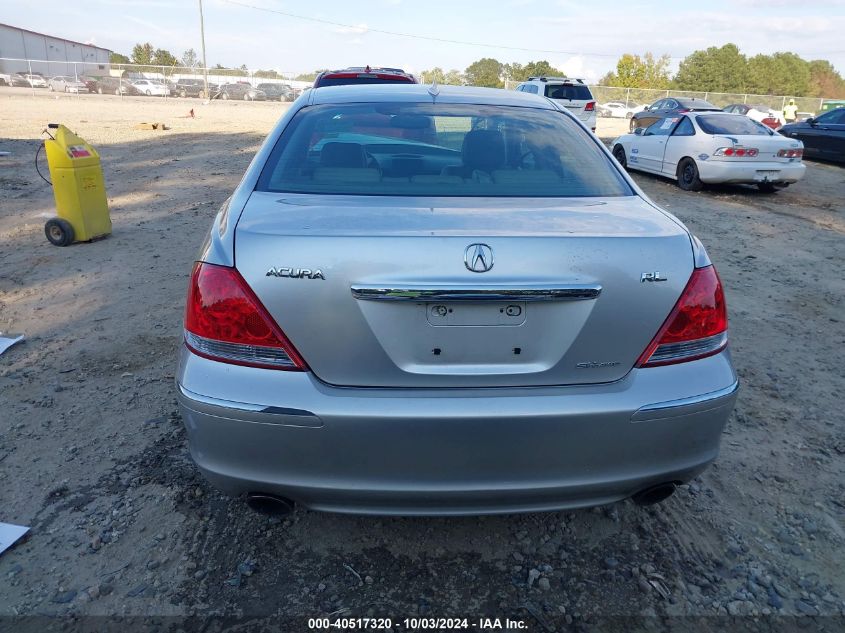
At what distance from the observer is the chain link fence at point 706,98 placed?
45.7 metres

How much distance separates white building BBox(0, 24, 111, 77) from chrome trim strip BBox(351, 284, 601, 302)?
65.0 meters

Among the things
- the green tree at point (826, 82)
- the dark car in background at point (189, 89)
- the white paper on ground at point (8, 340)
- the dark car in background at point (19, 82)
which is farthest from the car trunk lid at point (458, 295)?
the green tree at point (826, 82)

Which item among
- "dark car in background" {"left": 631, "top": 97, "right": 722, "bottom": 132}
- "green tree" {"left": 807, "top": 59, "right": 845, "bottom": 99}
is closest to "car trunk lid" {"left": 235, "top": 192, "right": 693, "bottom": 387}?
"dark car in background" {"left": 631, "top": 97, "right": 722, "bottom": 132}

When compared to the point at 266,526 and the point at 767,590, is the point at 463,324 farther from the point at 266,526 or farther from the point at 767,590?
the point at 767,590

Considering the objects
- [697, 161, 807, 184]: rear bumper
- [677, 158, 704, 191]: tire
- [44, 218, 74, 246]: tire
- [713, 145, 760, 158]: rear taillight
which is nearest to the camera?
[44, 218, 74, 246]: tire

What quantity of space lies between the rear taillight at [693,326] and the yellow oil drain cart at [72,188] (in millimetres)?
6332

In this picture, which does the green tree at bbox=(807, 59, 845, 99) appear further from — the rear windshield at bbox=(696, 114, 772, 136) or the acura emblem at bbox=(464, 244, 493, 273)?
the acura emblem at bbox=(464, 244, 493, 273)

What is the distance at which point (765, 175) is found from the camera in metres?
11.0

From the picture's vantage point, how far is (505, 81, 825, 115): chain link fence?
4569cm

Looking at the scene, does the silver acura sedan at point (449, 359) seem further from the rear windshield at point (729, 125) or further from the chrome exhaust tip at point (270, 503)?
the rear windshield at point (729, 125)

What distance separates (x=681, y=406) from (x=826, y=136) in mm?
17369

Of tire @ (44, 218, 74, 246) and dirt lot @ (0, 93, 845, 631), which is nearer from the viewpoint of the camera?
dirt lot @ (0, 93, 845, 631)

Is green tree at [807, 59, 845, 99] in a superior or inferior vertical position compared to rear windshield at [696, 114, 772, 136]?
superior

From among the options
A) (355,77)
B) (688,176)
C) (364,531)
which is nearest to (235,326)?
(364,531)
